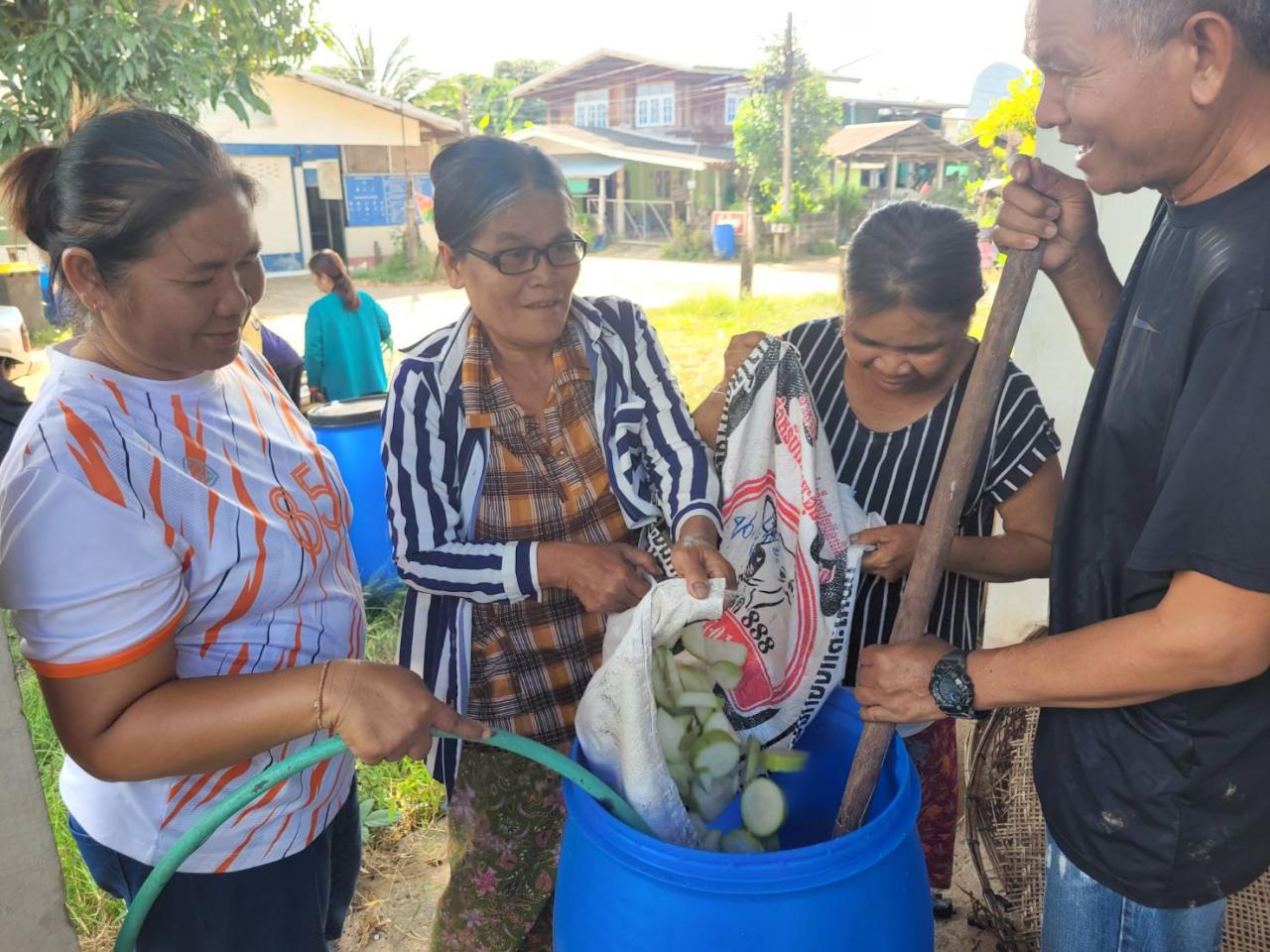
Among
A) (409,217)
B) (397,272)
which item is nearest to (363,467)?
(397,272)

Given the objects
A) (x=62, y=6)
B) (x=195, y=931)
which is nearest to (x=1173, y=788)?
(x=195, y=931)

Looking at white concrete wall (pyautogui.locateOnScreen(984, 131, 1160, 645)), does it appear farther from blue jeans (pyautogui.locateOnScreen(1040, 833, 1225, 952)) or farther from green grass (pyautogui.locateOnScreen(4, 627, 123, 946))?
green grass (pyautogui.locateOnScreen(4, 627, 123, 946))

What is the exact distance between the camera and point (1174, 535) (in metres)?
0.90

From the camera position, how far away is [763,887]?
100 centimetres

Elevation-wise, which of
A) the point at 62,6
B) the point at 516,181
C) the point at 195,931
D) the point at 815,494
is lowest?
the point at 195,931

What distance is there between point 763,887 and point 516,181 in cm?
112

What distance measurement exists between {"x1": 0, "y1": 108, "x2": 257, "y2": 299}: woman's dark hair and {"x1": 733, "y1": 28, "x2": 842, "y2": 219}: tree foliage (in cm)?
1967

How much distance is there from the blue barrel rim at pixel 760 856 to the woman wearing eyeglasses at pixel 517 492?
0.43 m

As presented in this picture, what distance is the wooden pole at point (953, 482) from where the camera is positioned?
113 centimetres

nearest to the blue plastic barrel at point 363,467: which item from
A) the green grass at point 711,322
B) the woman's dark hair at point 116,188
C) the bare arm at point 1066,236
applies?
the woman's dark hair at point 116,188

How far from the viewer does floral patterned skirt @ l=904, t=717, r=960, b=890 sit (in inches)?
71.3

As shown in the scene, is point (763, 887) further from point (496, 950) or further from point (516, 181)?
point (516, 181)

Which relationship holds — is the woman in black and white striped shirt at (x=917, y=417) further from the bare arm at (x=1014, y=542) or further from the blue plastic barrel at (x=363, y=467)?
the blue plastic barrel at (x=363, y=467)

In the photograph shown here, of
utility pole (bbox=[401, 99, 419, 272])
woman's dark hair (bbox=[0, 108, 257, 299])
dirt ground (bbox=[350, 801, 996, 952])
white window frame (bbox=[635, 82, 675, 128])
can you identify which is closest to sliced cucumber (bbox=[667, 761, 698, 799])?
woman's dark hair (bbox=[0, 108, 257, 299])
